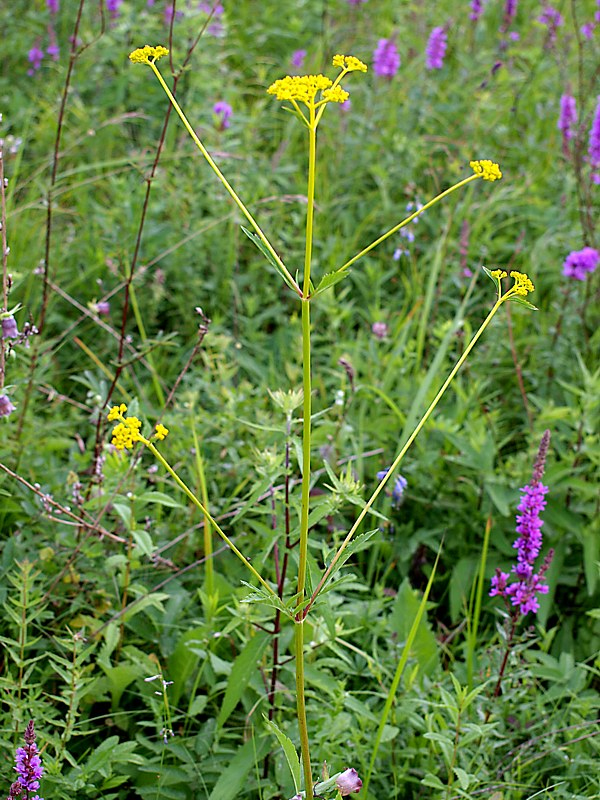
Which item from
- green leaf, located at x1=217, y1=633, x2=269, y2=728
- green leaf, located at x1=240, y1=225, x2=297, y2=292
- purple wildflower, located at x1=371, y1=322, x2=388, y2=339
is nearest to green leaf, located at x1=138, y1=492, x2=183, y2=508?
green leaf, located at x1=217, y1=633, x2=269, y2=728

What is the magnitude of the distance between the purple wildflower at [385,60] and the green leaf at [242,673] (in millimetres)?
2977

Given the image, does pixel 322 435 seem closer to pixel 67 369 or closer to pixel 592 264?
pixel 67 369

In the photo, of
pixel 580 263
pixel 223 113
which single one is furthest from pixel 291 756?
pixel 223 113

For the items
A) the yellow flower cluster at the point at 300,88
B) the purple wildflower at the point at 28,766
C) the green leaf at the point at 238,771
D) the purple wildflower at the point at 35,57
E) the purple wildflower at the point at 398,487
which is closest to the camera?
the yellow flower cluster at the point at 300,88

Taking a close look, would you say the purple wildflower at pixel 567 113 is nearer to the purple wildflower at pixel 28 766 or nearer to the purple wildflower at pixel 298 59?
the purple wildflower at pixel 298 59

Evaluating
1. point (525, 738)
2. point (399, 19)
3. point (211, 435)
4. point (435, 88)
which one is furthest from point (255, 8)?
point (525, 738)

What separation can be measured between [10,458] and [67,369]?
0.71m

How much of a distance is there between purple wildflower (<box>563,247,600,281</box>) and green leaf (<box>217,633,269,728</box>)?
175 centimetres

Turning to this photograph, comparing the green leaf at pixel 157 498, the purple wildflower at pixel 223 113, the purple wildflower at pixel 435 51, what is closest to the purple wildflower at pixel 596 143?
the purple wildflower at pixel 435 51

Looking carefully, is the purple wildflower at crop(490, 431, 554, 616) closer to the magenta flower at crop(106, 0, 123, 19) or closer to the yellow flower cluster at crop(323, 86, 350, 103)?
the yellow flower cluster at crop(323, 86, 350, 103)

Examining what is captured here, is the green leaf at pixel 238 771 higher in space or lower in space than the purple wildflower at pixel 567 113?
lower

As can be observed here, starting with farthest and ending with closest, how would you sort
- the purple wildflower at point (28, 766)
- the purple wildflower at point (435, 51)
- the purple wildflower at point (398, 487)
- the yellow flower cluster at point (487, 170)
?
the purple wildflower at point (435, 51), the purple wildflower at point (398, 487), the purple wildflower at point (28, 766), the yellow flower cluster at point (487, 170)

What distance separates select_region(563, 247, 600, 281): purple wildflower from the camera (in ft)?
9.11

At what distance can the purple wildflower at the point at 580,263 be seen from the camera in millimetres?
2777
